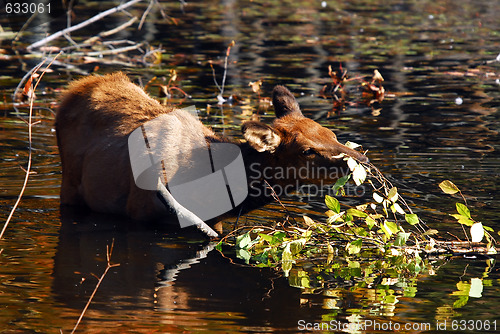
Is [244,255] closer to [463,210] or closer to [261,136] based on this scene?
[261,136]

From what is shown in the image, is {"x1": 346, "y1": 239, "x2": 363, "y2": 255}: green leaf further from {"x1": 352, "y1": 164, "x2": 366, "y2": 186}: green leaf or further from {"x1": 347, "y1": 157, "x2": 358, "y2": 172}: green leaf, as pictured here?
{"x1": 347, "y1": 157, "x2": 358, "y2": 172}: green leaf

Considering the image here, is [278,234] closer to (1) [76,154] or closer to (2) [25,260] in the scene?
(2) [25,260]

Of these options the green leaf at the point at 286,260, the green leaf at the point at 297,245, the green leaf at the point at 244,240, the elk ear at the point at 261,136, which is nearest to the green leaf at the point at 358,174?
the green leaf at the point at 297,245

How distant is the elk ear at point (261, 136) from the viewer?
23.9 feet

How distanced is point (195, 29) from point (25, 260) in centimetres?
1608

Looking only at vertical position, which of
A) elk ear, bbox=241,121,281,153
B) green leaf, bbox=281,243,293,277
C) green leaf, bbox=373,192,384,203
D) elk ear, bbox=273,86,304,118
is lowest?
green leaf, bbox=281,243,293,277

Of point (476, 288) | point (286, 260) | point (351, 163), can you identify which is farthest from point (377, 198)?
point (476, 288)

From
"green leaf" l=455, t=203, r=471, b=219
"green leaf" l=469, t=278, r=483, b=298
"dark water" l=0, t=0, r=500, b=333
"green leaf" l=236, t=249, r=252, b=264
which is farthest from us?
"green leaf" l=236, t=249, r=252, b=264

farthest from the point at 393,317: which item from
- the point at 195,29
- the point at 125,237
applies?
the point at 195,29

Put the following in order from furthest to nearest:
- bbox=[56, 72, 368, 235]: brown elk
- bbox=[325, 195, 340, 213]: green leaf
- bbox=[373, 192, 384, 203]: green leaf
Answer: bbox=[56, 72, 368, 235]: brown elk < bbox=[325, 195, 340, 213]: green leaf < bbox=[373, 192, 384, 203]: green leaf

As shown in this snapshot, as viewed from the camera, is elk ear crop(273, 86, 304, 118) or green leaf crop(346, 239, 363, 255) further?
elk ear crop(273, 86, 304, 118)

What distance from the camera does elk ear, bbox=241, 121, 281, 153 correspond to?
7.29 m

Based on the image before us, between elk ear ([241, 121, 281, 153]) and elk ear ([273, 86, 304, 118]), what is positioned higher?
elk ear ([273, 86, 304, 118])

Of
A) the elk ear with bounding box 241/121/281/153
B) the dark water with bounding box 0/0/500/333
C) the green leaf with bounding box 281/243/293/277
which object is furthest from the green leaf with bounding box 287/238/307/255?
the elk ear with bounding box 241/121/281/153
